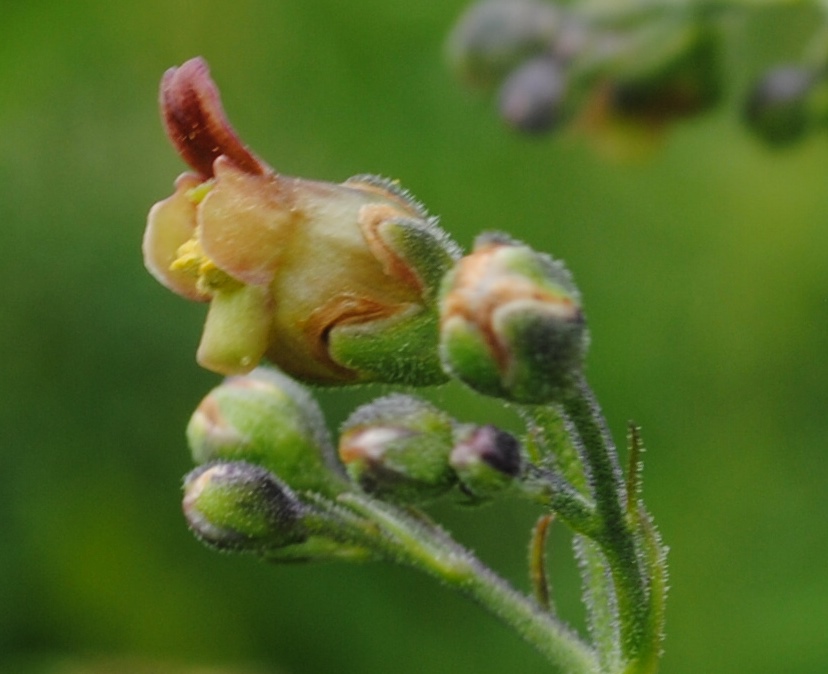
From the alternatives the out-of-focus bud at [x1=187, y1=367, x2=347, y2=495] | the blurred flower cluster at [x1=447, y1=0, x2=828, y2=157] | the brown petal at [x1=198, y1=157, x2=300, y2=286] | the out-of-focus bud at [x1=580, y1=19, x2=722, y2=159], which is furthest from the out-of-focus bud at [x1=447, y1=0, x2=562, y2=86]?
the brown petal at [x1=198, y1=157, x2=300, y2=286]

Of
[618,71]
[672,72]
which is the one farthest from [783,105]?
[618,71]

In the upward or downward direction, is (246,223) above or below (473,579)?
above

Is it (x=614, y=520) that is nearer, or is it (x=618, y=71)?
(x=614, y=520)

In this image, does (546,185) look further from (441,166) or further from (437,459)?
(437,459)

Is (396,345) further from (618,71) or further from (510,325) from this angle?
Result: (618,71)

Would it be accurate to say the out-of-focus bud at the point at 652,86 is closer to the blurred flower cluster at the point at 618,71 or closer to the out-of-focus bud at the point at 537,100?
the blurred flower cluster at the point at 618,71

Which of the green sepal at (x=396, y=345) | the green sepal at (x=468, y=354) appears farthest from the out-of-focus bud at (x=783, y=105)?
the green sepal at (x=468, y=354)

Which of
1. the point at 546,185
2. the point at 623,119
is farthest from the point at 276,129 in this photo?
the point at 623,119
